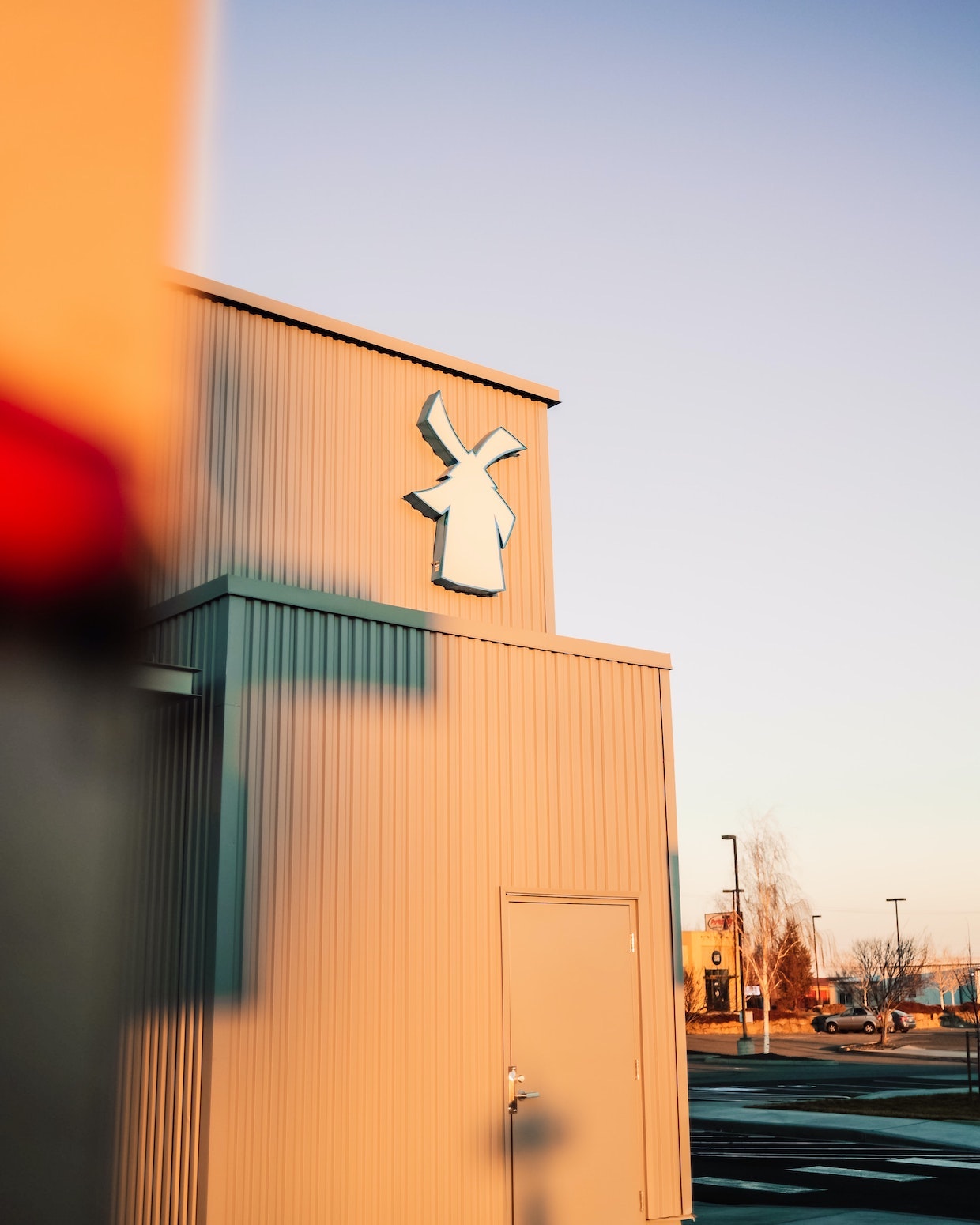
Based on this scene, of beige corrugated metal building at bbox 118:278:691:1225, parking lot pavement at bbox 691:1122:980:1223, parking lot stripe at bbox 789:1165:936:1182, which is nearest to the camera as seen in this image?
beige corrugated metal building at bbox 118:278:691:1225

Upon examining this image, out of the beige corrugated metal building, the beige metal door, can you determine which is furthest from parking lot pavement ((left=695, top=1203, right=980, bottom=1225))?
the beige metal door

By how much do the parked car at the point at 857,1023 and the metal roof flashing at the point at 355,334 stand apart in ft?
164

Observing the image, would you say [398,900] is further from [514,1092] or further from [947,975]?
[947,975]

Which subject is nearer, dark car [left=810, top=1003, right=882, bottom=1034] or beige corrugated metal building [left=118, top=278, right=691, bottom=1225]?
beige corrugated metal building [left=118, top=278, right=691, bottom=1225]

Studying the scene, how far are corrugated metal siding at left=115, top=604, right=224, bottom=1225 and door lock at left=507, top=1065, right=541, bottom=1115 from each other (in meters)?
2.66

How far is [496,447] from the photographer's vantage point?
44.6 ft

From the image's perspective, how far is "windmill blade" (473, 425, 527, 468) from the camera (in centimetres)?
1348

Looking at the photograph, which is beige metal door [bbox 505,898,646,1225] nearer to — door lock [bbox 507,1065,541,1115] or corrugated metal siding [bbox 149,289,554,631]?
door lock [bbox 507,1065,541,1115]

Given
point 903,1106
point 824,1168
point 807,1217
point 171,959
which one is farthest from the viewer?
point 903,1106

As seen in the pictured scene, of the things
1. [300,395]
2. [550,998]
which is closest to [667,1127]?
[550,998]

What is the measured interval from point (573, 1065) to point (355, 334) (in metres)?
7.40

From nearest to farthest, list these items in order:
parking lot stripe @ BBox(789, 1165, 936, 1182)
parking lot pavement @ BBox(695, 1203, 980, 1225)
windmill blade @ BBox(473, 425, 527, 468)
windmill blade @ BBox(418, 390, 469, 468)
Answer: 1. parking lot pavement @ BBox(695, 1203, 980, 1225)
2. windmill blade @ BBox(418, 390, 469, 468)
3. windmill blade @ BBox(473, 425, 527, 468)
4. parking lot stripe @ BBox(789, 1165, 936, 1182)

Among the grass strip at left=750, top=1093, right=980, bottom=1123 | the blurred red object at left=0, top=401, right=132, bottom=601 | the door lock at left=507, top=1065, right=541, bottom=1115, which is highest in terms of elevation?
the blurred red object at left=0, top=401, right=132, bottom=601

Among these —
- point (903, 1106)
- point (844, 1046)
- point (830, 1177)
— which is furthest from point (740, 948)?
point (830, 1177)
